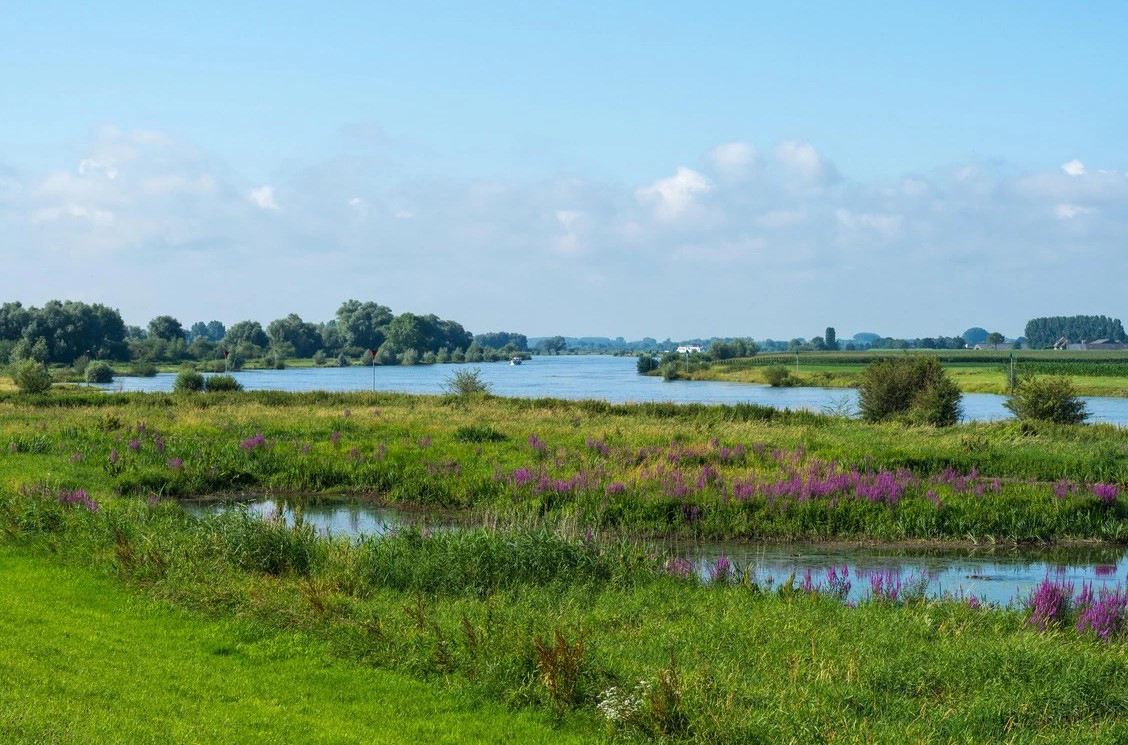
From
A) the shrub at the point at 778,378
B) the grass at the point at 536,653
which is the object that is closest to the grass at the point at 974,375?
the shrub at the point at 778,378

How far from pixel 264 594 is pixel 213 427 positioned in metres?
22.3

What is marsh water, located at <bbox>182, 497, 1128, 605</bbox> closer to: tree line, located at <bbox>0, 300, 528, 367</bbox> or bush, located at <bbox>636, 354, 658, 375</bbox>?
tree line, located at <bbox>0, 300, 528, 367</bbox>

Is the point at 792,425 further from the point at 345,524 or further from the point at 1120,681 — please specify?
the point at 1120,681

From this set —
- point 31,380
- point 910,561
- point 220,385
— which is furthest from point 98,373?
point 910,561

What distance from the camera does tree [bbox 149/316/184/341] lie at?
Result: 159m

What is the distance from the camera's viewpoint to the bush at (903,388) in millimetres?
43281

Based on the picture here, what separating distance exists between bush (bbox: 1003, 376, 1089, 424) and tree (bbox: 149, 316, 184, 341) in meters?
143

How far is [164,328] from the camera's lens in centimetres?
16025

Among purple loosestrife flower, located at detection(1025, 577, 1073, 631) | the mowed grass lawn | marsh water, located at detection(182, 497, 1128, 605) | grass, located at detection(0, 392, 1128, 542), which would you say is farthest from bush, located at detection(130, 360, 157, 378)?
purple loosestrife flower, located at detection(1025, 577, 1073, 631)

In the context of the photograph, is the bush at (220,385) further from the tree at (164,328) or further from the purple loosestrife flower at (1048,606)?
the tree at (164,328)

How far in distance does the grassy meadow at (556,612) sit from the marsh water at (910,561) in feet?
2.05

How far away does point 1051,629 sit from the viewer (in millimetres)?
10461

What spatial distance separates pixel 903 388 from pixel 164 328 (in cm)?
14034

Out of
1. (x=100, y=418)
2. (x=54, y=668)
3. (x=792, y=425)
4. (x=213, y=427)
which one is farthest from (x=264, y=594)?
(x=792, y=425)
